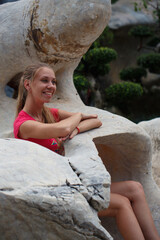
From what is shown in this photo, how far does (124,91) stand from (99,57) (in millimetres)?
563

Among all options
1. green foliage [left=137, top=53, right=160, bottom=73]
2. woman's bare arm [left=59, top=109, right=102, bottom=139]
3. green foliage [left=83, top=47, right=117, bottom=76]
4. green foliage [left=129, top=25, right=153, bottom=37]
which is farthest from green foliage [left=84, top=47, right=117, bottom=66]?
woman's bare arm [left=59, top=109, right=102, bottom=139]

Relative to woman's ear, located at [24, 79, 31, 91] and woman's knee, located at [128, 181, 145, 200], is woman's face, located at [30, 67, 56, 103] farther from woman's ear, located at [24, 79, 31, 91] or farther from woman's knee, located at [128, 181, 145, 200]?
woman's knee, located at [128, 181, 145, 200]

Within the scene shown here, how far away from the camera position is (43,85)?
1.31 m

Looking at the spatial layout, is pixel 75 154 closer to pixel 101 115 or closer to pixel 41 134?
pixel 41 134

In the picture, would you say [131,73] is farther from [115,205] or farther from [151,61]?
[115,205]

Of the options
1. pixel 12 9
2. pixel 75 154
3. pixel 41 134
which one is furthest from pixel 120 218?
pixel 12 9

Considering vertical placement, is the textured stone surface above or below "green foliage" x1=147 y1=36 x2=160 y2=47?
above

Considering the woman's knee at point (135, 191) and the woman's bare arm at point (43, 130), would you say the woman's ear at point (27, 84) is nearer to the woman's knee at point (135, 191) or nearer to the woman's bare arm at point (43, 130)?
the woman's bare arm at point (43, 130)

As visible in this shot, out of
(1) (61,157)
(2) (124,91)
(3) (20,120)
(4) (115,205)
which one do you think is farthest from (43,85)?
(2) (124,91)

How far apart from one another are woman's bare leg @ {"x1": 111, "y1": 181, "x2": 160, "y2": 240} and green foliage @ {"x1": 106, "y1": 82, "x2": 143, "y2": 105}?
3.28 m

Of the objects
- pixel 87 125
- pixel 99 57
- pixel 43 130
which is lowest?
pixel 99 57

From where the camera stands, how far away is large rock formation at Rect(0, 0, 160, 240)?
880 millimetres

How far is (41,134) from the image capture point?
1.20 metres

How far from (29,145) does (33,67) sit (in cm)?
43
